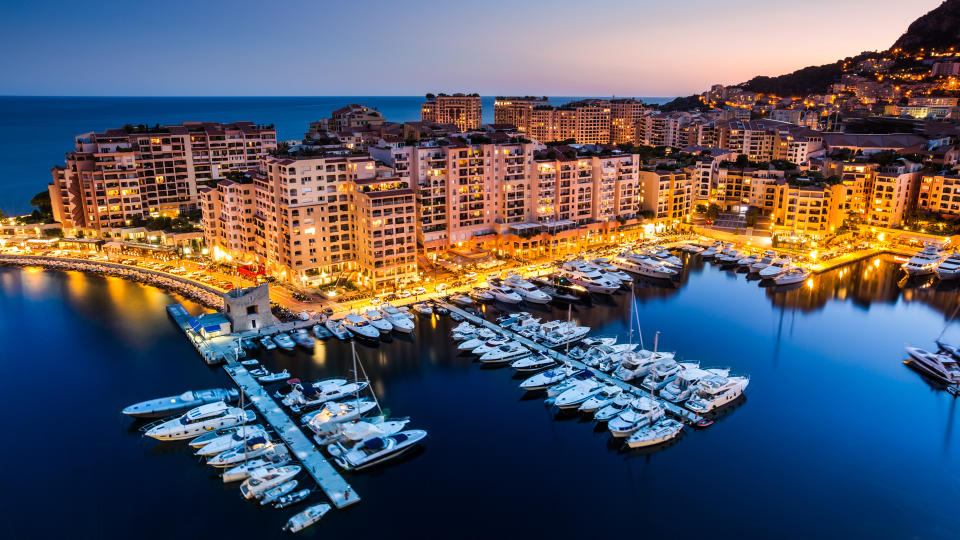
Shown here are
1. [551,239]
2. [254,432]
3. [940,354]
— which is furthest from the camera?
[551,239]

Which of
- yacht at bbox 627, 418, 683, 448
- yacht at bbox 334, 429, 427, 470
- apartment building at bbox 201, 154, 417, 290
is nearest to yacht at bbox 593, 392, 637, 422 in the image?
yacht at bbox 627, 418, 683, 448

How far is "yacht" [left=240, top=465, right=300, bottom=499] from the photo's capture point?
28.0 m

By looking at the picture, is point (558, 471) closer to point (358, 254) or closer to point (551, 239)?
point (358, 254)

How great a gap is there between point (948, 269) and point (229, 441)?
66495 millimetres

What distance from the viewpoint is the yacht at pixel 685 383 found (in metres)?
36.9

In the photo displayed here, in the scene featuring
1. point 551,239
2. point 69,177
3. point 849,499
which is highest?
point 69,177

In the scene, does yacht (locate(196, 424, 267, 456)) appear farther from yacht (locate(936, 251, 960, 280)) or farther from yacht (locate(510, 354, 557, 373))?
yacht (locate(936, 251, 960, 280))

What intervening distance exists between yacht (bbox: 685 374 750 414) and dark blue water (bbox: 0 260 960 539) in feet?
3.35

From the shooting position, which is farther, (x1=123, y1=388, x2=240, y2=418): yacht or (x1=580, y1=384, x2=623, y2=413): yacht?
(x1=580, y1=384, x2=623, y2=413): yacht

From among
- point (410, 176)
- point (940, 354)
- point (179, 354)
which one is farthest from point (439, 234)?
point (940, 354)

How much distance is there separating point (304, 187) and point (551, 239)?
84.7 ft

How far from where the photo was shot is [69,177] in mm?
69250

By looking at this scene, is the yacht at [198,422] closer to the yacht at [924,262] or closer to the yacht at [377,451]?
the yacht at [377,451]

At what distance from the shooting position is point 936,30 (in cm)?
17112
